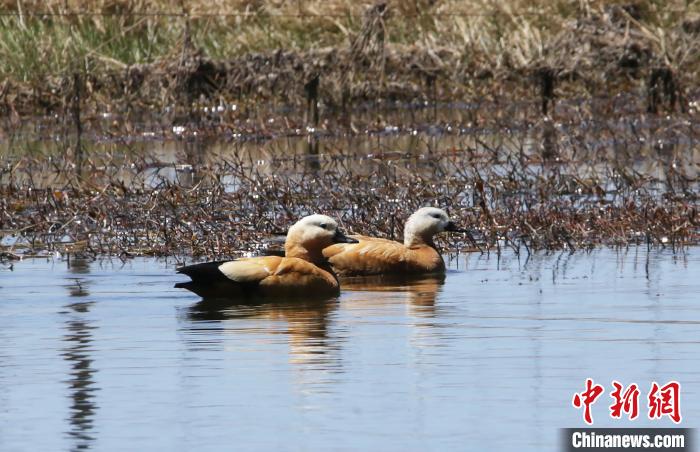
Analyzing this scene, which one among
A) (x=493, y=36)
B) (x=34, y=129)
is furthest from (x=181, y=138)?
(x=493, y=36)

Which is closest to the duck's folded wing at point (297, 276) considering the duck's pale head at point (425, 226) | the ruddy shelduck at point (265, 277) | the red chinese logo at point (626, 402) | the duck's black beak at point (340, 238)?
the ruddy shelduck at point (265, 277)

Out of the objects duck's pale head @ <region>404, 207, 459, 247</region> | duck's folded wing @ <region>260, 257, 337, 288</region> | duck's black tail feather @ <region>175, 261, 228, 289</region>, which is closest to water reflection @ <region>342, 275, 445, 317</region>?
duck's folded wing @ <region>260, 257, 337, 288</region>

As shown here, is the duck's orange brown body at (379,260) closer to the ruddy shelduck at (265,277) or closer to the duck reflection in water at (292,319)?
the ruddy shelduck at (265,277)

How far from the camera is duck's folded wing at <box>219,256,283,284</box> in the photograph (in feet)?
38.4

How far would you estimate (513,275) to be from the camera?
1284cm

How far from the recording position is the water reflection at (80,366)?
795 centimetres

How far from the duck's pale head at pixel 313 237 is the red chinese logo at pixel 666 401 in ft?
13.9

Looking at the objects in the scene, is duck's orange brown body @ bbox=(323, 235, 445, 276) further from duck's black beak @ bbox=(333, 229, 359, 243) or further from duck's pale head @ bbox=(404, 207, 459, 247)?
duck's black beak @ bbox=(333, 229, 359, 243)

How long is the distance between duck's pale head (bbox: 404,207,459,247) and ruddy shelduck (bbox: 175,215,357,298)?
58.9 inches

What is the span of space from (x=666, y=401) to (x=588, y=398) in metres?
0.38

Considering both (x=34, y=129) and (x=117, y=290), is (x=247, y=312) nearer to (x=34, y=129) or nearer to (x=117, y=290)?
(x=117, y=290)

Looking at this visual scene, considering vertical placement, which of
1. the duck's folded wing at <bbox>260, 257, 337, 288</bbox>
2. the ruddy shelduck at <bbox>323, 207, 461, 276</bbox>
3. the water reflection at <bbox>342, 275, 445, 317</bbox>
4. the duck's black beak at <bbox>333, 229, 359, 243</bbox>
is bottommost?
the water reflection at <bbox>342, 275, 445, 317</bbox>

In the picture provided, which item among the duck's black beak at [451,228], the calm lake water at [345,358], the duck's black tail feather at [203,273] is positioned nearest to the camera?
the calm lake water at [345,358]

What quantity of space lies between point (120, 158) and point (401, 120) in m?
6.87
